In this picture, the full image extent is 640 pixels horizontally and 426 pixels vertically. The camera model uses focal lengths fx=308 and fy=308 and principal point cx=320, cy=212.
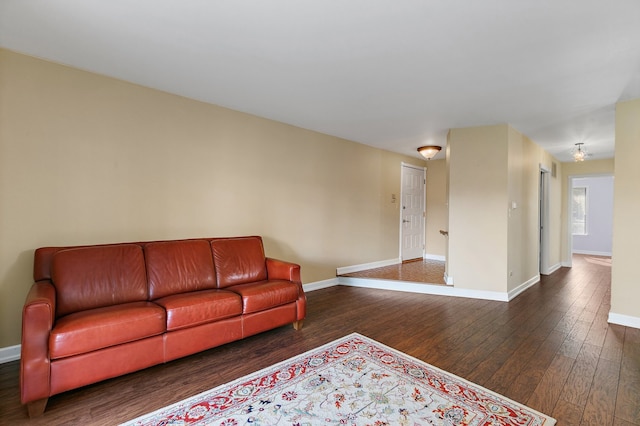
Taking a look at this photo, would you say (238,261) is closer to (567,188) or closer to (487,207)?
(487,207)

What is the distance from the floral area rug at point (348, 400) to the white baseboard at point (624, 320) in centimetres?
250

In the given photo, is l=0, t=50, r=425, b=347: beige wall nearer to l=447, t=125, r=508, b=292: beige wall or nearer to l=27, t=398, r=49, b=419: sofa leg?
l=27, t=398, r=49, b=419: sofa leg

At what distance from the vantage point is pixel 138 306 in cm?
240

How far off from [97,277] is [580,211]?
11.9 m

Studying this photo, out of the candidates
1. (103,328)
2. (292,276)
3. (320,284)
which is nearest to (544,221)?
(320,284)

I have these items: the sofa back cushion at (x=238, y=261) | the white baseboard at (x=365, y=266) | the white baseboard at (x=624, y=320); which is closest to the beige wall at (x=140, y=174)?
the white baseboard at (x=365, y=266)

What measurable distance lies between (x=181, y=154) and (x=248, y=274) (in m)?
1.54

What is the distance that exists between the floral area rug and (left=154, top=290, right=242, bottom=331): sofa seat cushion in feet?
1.87

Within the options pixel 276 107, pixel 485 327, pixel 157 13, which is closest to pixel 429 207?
pixel 485 327

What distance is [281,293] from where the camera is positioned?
3031 millimetres

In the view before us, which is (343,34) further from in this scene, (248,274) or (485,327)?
(485,327)

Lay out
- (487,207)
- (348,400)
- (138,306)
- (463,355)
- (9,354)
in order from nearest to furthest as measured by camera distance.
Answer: (348,400), (138,306), (9,354), (463,355), (487,207)

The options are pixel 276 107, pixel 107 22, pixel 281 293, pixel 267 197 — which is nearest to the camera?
pixel 107 22

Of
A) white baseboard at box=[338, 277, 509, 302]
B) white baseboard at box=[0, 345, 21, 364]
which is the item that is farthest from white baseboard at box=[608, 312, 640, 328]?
white baseboard at box=[0, 345, 21, 364]
